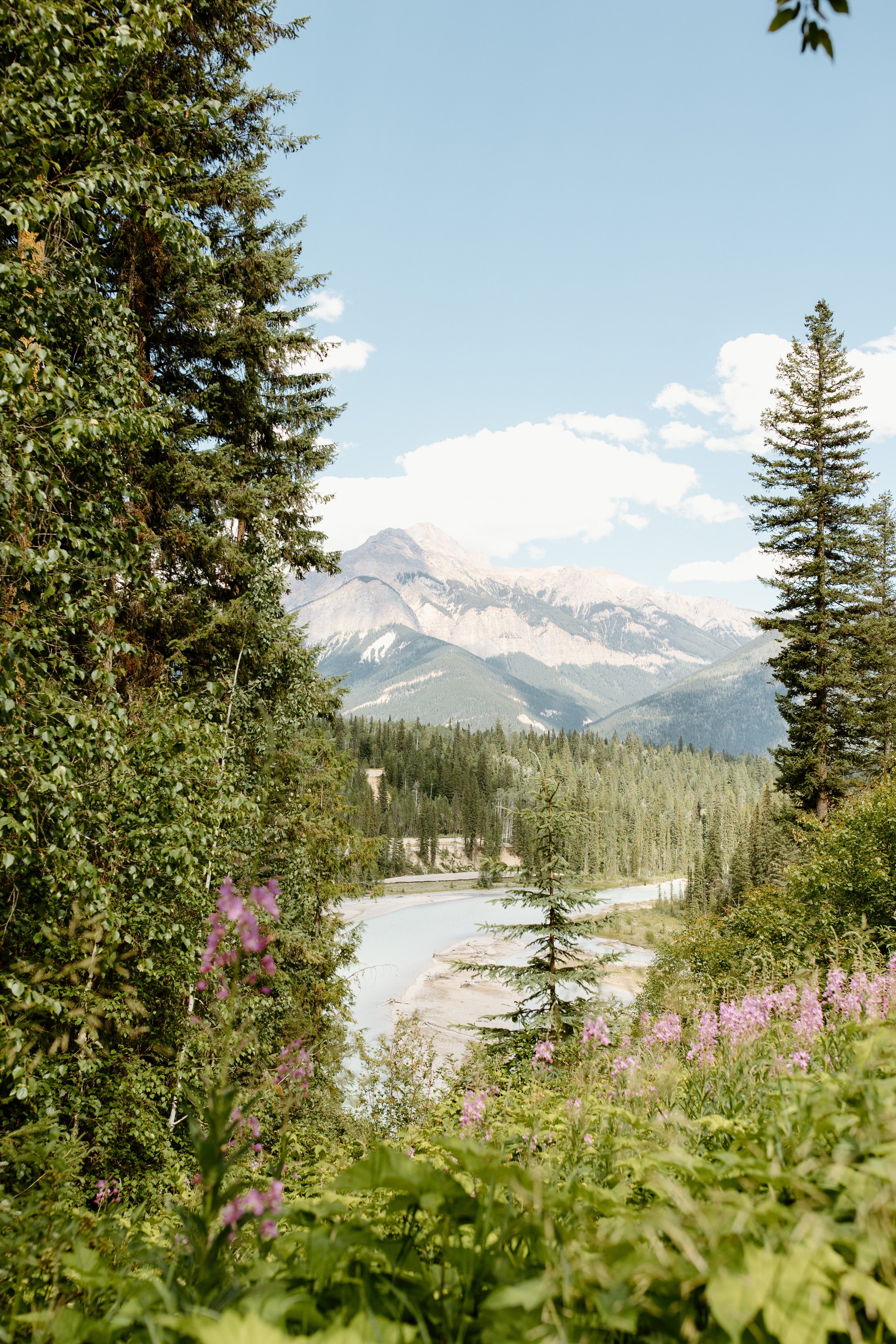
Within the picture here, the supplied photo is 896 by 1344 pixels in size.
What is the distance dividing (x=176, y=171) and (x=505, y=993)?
37653 millimetres

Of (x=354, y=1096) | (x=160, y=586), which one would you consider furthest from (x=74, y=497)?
(x=354, y=1096)

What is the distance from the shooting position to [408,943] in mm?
50125

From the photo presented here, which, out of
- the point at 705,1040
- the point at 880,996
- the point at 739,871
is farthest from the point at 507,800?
the point at 880,996

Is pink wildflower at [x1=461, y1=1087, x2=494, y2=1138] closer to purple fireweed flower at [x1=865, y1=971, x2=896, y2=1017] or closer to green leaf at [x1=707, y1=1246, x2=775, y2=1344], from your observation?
purple fireweed flower at [x1=865, y1=971, x2=896, y2=1017]

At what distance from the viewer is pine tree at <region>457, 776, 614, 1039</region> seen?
10.1m

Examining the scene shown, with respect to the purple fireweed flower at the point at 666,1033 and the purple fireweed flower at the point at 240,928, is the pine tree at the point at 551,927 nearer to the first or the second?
the purple fireweed flower at the point at 666,1033

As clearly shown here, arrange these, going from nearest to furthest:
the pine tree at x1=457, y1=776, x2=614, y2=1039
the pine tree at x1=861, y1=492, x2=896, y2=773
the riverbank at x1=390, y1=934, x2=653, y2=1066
→ the pine tree at x1=457, y1=776, x2=614, y2=1039 < the pine tree at x1=861, y1=492, x2=896, y2=773 < the riverbank at x1=390, y1=934, x2=653, y2=1066

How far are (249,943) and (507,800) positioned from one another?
122 metres

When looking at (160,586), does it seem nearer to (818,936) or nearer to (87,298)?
(87,298)

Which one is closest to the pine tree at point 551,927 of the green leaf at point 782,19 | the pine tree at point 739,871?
the green leaf at point 782,19

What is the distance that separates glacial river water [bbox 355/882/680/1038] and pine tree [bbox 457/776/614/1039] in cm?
817

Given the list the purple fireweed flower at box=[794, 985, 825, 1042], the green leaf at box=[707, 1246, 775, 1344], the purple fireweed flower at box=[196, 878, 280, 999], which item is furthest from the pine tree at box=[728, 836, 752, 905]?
the green leaf at box=[707, 1246, 775, 1344]

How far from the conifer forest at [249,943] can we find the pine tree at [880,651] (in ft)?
1.95

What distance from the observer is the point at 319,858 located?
529 inches
